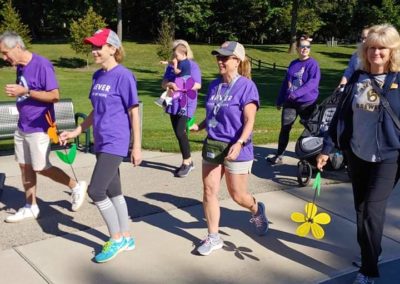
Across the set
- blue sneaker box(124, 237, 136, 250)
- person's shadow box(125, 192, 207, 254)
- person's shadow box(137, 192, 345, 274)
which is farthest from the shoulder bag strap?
blue sneaker box(124, 237, 136, 250)

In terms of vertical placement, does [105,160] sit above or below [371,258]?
above

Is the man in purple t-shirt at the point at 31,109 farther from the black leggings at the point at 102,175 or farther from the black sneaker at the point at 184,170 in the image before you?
the black sneaker at the point at 184,170

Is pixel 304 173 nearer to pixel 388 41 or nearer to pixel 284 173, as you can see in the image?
pixel 284 173

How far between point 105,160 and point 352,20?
205 ft

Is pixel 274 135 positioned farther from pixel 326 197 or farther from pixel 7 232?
pixel 7 232

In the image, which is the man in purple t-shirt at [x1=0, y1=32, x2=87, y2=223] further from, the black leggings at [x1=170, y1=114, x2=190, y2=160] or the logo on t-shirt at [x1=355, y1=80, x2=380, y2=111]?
the logo on t-shirt at [x1=355, y1=80, x2=380, y2=111]

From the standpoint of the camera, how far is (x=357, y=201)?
3639 millimetres

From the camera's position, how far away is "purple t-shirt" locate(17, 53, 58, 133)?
4465 mm

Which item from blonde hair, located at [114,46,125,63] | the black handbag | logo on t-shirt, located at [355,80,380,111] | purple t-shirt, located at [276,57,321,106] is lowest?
the black handbag

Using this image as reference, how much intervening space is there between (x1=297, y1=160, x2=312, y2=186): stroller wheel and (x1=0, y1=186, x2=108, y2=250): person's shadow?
260 cm

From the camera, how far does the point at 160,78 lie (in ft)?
98.8

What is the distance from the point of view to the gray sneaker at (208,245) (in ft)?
13.2

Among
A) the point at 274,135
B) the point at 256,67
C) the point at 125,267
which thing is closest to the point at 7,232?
the point at 125,267

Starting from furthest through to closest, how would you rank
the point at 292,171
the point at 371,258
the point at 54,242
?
the point at 292,171 < the point at 54,242 < the point at 371,258
